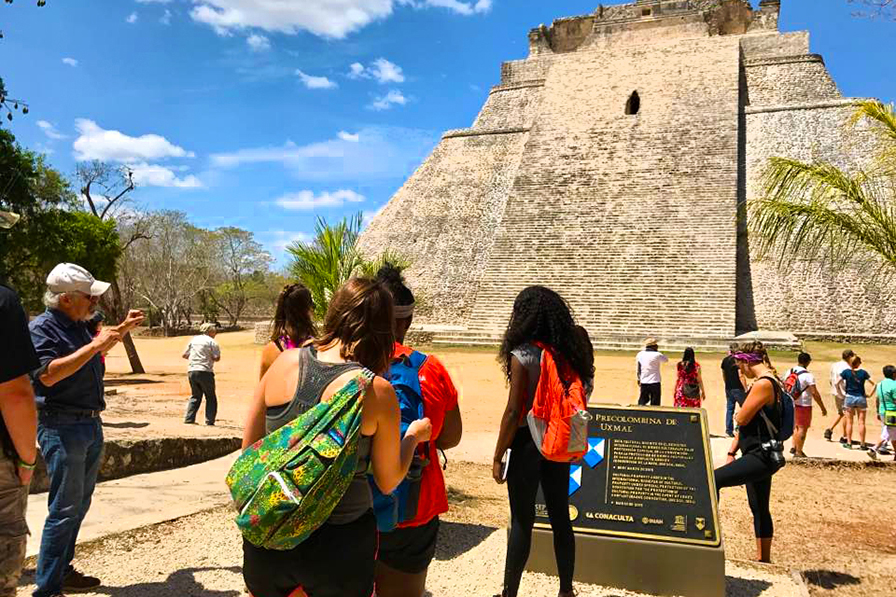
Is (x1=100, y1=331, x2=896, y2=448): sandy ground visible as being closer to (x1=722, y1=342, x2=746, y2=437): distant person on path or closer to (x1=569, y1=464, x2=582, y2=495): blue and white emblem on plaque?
(x1=722, y1=342, x2=746, y2=437): distant person on path

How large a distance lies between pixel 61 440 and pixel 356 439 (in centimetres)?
197

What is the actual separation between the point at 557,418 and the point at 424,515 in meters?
0.83

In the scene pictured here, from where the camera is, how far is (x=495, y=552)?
12.9 feet

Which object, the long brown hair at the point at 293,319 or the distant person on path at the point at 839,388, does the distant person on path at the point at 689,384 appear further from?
the long brown hair at the point at 293,319

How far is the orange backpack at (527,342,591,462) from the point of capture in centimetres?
284

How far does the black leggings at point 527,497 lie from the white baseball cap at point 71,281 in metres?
2.09

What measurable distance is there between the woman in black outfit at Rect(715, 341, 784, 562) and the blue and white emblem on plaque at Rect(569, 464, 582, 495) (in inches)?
32.6

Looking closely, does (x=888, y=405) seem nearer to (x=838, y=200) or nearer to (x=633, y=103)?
(x=838, y=200)

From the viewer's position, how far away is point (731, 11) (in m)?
31.1

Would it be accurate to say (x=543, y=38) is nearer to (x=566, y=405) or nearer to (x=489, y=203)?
(x=489, y=203)

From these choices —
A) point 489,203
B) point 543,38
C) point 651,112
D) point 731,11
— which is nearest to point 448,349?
point 489,203

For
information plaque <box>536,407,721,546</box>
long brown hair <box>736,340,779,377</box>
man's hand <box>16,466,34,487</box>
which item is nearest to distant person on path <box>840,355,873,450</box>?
long brown hair <box>736,340,779,377</box>

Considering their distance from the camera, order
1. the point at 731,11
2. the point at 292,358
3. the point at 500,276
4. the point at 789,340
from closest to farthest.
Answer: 1. the point at 292,358
2. the point at 789,340
3. the point at 500,276
4. the point at 731,11

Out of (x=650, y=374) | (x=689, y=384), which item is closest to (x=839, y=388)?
(x=689, y=384)
